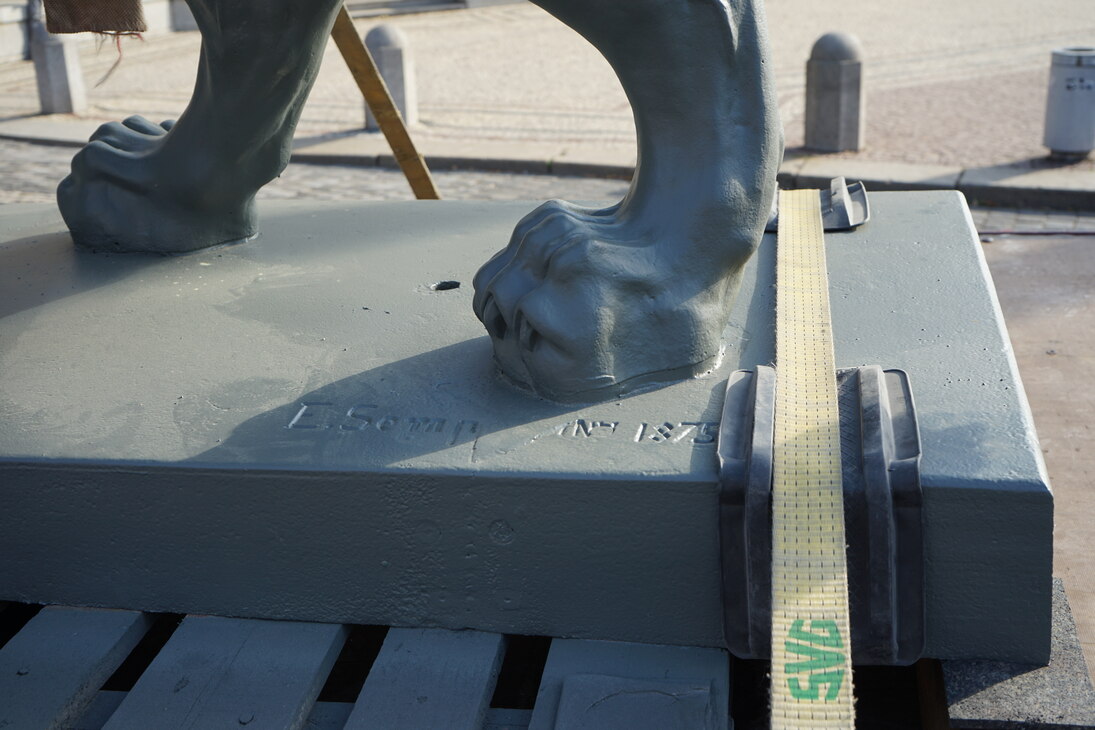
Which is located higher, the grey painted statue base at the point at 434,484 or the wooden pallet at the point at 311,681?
the grey painted statue base at the point at 434,484

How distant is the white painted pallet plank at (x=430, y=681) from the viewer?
153 cm

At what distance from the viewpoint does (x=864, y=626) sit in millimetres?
1586

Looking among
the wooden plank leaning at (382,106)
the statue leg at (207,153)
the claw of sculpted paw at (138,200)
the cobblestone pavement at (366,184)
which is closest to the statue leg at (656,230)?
the statue leg at (207,153)

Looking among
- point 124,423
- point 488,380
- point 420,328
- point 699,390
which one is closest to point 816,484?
point 699,390

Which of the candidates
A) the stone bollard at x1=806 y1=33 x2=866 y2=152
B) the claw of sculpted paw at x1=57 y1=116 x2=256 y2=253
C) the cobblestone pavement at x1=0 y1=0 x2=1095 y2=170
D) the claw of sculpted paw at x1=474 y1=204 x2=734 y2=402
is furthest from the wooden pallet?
the stone bollard at x1=806 y1=33 x2=866 y2=152

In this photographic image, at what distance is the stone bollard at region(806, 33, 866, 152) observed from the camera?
20.9 feet

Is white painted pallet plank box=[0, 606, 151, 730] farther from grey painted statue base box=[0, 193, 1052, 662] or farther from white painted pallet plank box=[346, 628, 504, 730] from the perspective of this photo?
white painted pallet plank box=[346, 628, 504, 730]

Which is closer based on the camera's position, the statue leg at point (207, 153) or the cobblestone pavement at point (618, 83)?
the statue leg at point (207, 153)

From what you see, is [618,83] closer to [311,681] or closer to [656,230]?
[656,230]

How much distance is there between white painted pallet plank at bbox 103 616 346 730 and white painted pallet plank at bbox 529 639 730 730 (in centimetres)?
30

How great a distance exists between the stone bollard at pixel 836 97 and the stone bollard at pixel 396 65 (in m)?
2.37

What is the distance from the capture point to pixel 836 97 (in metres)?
6.37

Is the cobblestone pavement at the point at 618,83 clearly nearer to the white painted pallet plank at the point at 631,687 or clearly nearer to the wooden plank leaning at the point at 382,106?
the wooden plank leaning at the point at 382,106

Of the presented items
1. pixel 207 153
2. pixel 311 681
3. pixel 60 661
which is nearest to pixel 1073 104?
pixel 207 153
